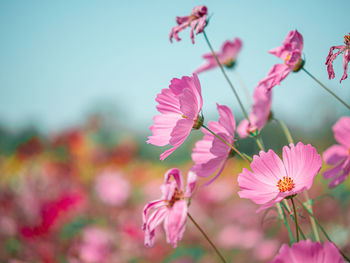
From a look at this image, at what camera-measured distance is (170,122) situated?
293mm

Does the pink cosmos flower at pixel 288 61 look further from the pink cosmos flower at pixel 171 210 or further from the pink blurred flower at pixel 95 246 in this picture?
the pink blurred flower at pixel 95 246

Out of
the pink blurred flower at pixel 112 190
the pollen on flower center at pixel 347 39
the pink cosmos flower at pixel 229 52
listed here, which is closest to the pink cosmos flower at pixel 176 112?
the pollen on flower center at pixel 347 39

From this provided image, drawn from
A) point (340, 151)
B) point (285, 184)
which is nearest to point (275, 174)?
point (285, 184)

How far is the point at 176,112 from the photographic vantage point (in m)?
0.30

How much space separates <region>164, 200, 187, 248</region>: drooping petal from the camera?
236 mm

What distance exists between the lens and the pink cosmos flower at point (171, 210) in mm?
239

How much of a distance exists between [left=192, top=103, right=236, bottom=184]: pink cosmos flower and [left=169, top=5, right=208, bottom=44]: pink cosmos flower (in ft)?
0.29

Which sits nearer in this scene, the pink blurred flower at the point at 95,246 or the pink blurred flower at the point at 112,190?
the pink blurred flower at the point at 95,246

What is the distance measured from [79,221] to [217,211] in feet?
2.08

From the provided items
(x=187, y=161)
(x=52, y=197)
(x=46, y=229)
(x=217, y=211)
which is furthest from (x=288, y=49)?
(x=187, y=161)

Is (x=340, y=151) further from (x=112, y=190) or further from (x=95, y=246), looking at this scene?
(x=112, y=190)

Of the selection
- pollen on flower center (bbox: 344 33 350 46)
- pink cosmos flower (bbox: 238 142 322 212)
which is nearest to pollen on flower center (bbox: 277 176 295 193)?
pink cosmos flower (bbox: 238 142 322 212)

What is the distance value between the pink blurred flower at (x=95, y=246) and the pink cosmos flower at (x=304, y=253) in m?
0.67

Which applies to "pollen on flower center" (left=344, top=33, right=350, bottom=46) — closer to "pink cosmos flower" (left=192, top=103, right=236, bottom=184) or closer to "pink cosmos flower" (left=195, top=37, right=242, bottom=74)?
"pink cosmos flower" (left=192, top=103, right=236, bottom=184)
